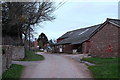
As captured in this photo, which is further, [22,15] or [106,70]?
[22,15]

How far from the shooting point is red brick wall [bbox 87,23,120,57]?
71.1ft

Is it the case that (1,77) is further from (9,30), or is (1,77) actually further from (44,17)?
(44,17)

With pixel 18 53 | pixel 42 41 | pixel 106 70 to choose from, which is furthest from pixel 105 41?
pixel 42 41

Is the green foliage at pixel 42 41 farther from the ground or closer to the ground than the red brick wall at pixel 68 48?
farther from the ground

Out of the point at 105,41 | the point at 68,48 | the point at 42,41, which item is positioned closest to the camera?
the point at 105,41

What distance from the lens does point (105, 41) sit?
23.2m

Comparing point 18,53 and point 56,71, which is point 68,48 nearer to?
point 18,53

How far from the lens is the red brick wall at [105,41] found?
853 inches

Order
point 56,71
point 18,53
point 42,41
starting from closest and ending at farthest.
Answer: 1. point 56,71
2. point 18,53
3. point 42,41

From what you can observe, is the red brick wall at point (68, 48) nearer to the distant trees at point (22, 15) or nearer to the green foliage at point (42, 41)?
the distant trees at point (22, 15)

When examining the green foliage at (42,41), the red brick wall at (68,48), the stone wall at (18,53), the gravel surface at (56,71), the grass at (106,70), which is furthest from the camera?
the green foliage at (42,41)

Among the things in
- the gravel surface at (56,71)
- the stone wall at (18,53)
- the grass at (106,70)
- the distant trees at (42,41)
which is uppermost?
the distant trees at (42,41)

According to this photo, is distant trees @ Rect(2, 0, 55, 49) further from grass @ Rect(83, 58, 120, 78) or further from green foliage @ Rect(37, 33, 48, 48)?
green foliage @ Rect(37, 33, 48, 48)

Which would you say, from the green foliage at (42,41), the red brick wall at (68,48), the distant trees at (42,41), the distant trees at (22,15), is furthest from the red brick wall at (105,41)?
the green foliage at (42,41)
